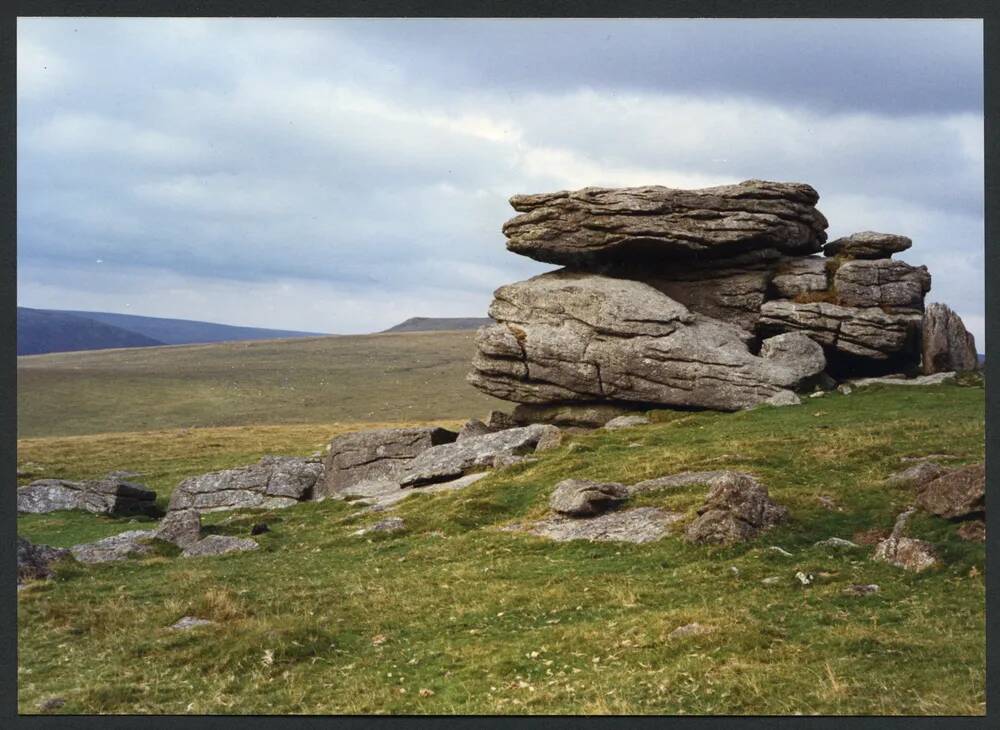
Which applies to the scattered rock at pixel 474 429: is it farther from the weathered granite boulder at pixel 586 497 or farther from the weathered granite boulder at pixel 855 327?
the weathered granite boulder at pixel 586 497

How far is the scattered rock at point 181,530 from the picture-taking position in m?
36.6

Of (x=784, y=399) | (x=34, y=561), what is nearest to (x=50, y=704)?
(x=34, y=561)

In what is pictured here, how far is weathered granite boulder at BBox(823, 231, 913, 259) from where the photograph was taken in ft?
187

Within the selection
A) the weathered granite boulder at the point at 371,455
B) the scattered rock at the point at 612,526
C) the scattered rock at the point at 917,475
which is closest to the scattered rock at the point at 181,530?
the weathered granite boulder at the point at 371,455

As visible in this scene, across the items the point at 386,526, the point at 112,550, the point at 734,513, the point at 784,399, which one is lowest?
the point at 112,550

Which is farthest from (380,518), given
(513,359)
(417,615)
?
(513,359)

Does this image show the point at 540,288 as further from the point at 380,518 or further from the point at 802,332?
the point at 380,518

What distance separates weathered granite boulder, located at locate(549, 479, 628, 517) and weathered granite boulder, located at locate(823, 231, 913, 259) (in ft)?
107

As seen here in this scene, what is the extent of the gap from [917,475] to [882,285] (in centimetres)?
2769

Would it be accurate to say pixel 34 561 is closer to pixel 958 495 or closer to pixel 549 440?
pixel 549 440

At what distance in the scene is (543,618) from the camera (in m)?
22.3

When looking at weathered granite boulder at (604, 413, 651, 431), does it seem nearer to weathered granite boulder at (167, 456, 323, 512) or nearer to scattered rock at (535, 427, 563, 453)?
scattered rock at (535, 427, 563, 453)

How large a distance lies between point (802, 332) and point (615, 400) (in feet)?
39.9

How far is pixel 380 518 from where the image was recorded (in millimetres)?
38531
